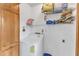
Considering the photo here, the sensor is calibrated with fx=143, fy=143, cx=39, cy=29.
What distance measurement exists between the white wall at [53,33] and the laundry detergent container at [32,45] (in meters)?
0.06

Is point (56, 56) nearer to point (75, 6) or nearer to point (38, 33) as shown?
point (38, 33)

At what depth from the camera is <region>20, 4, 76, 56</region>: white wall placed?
1553 millimetres

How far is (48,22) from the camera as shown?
158 centimetres

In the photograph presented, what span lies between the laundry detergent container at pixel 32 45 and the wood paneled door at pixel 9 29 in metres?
0.08

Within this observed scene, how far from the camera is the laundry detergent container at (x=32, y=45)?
1558mm

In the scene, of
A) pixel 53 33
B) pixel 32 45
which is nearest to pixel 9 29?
pixel 32 45

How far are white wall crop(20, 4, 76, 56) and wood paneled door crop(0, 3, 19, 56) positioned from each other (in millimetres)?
66

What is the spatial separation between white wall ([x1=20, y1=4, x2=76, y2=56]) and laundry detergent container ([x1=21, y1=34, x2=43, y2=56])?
0.18ft

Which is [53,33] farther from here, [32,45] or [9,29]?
[9,29]

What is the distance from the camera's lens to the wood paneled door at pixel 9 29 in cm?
154

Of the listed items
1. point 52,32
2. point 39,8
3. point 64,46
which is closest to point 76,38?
point 64,46

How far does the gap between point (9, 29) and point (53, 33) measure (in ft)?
1.59

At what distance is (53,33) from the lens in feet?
5.13

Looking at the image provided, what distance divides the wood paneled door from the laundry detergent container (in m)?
0.08
